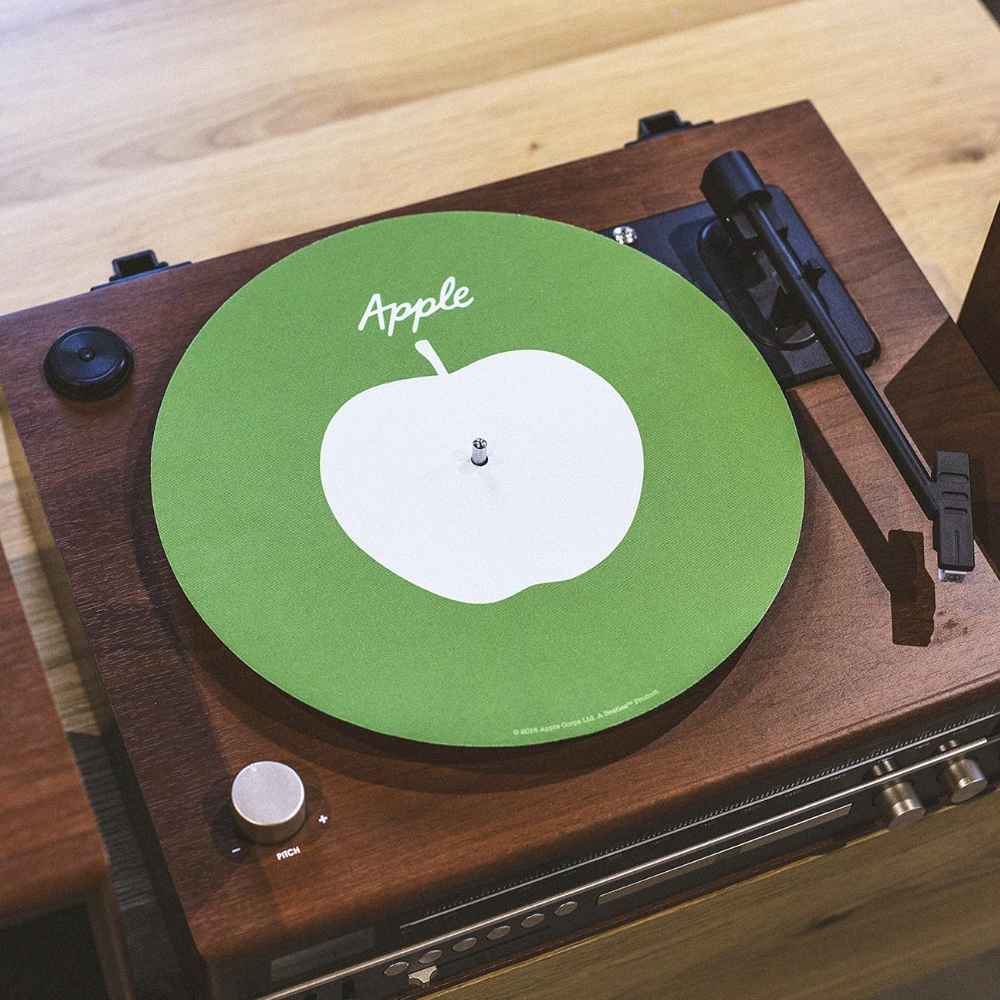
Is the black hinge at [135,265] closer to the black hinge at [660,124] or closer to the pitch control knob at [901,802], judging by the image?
the black hinge at [660,124]

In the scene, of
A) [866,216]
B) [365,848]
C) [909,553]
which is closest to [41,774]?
[365,848]

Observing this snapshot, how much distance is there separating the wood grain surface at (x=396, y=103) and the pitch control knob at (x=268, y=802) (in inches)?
19.2

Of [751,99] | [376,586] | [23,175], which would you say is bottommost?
[376,586]

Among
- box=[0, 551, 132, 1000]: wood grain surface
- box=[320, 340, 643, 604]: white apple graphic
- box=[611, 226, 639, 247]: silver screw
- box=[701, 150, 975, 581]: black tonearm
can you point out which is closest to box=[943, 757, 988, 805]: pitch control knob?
box=[701, 150, 975, 581]: black tonearm

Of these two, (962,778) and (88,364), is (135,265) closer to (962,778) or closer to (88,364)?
(88,364)

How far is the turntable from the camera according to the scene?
80 centimetres

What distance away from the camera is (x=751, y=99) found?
124 centimetres

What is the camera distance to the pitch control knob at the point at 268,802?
2.52 ft

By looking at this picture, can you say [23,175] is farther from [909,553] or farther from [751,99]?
[909,553]

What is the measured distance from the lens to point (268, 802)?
77 cm

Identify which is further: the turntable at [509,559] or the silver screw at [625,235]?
the silver screw at [625,235]

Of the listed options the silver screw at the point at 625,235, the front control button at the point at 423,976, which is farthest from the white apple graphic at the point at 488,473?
the front control button at the point at 423,976

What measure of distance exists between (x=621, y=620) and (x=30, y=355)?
0.40m

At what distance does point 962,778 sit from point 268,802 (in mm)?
443
